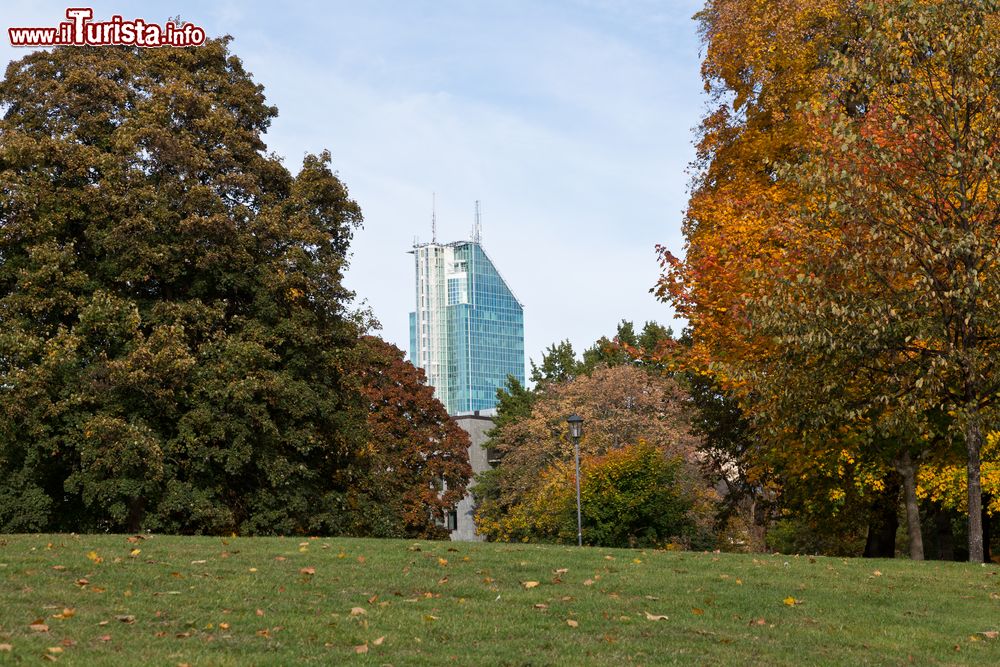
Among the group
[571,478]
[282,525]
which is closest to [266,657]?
[282,525]

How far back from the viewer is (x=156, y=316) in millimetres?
24547

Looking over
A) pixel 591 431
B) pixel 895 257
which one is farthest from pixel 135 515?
pixel 591 431

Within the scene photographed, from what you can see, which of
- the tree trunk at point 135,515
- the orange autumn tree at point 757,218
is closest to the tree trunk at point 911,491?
the orange autumn tree at point 757,218

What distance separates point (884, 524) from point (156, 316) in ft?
65.1

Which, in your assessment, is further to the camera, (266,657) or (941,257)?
(941,257)

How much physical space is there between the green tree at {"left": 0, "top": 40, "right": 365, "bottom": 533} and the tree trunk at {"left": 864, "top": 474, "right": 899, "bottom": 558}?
45.5ft

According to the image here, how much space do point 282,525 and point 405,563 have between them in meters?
12.9

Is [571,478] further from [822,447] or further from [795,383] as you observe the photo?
[795,383]

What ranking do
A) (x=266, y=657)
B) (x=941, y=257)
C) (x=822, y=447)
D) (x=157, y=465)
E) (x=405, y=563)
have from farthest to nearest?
(x=157, y=465)
(x=822, y=447)
(x=941, y=257)
(x=405, y=563)
(x=266, y=657)

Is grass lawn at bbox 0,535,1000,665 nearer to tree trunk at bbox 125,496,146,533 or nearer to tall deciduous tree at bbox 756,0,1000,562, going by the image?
tall deciduous tree at bbox 756,0,1000,562

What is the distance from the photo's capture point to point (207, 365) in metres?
24.0

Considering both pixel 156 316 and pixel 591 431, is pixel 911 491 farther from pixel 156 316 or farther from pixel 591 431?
pixel 591 431

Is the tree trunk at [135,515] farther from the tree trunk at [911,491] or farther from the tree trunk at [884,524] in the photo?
the tree trunk at [884,524]

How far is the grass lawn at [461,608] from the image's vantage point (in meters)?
8.32
